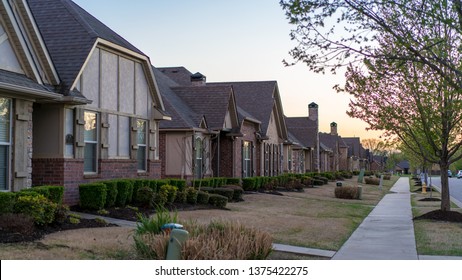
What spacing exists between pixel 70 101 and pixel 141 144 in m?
5.68

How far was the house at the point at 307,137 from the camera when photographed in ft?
184

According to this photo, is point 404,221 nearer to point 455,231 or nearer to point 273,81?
point 455,231

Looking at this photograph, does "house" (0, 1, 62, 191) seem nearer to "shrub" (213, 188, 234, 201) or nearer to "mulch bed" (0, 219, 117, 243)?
"mulch bed" (0, 219, 117, 243)

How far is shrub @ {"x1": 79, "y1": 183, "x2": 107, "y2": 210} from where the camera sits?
15031 millimetres

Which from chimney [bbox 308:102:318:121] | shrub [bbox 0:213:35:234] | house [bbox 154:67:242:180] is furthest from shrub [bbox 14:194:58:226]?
chimney [bbox 308:102:318:121]

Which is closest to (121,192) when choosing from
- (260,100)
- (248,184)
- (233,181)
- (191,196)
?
(191,196)

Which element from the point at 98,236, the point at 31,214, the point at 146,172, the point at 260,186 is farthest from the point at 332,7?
the point at 260,186

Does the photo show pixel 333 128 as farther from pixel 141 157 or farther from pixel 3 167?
pixel 3 167

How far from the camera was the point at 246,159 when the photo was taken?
3381 centimetres

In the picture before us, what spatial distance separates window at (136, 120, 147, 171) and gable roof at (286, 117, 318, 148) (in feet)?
126

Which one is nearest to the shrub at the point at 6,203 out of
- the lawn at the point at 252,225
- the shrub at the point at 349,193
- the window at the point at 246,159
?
the lawn at the point at 252,225

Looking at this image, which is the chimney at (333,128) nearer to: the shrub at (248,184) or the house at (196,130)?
the house at (196,130)

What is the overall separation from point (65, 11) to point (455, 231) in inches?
523

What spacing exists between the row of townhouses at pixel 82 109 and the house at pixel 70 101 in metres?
0.03
